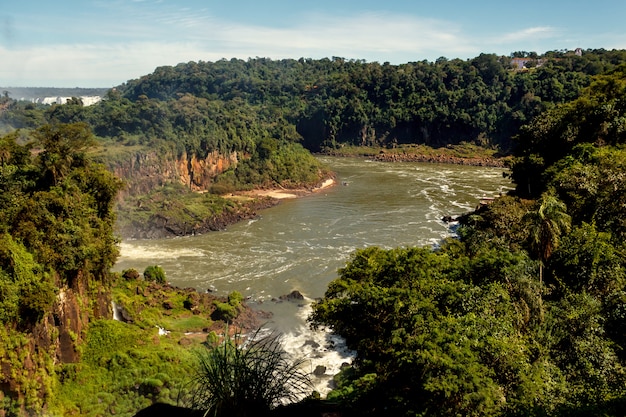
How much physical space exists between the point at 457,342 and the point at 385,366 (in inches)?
105

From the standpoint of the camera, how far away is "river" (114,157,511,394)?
31.5 meters

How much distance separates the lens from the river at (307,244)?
31516 millimetres

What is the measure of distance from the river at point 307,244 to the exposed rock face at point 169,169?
13.3m

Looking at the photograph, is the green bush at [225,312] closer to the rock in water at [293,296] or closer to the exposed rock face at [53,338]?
the rock in water at [293,296]

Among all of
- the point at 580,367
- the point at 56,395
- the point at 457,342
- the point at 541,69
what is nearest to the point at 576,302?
the point at 580,367

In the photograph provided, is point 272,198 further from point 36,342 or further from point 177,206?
point 36,342

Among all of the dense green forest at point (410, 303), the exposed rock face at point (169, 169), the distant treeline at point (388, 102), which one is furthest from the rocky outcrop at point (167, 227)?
the distant treeline at point (388, 102)

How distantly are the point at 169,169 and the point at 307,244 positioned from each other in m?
30.1

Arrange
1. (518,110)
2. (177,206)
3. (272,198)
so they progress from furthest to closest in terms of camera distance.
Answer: (518,110) < (272,198) < (177,206)

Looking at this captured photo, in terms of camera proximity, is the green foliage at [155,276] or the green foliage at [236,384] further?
the green foliage at [155,276]

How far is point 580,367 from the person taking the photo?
1370 centimetres

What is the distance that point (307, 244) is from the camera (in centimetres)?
4562

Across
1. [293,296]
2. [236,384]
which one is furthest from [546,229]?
[293,296]

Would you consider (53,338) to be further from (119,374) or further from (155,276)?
(155,276)
